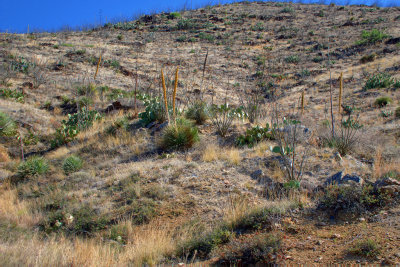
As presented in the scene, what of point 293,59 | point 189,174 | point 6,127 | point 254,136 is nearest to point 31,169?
point 6,127

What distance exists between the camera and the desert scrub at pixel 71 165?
8.30m

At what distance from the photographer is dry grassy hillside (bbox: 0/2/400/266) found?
4.17 m

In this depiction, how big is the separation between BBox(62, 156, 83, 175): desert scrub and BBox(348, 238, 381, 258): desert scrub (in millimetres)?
7034

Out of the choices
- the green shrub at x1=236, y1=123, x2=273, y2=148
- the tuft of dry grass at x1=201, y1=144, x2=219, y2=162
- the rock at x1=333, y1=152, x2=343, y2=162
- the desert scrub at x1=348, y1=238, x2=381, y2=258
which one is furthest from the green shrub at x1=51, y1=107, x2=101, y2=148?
the desert scrub at x1=348, y1=238, x2=381, y2=258

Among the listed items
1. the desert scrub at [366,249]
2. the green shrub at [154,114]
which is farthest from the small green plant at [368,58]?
the desert scrub at [366,249]

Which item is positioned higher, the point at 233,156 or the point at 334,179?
the point at 233,156

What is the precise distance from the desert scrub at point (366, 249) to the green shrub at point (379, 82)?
1534 centimetres

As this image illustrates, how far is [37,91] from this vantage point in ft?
50.4

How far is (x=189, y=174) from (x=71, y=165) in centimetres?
350

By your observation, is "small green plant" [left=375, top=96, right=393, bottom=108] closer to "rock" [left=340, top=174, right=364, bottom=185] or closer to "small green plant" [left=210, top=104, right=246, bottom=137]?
"small green plant" [left=210, top=104, right=246, bottom=137]

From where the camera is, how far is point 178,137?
8.59m

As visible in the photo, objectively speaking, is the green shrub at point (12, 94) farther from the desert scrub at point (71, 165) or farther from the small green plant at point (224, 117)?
the small green plant at point (224, 117)

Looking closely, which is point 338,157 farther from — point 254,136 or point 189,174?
point 189,174

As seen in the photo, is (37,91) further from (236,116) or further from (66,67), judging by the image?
(236,116)
